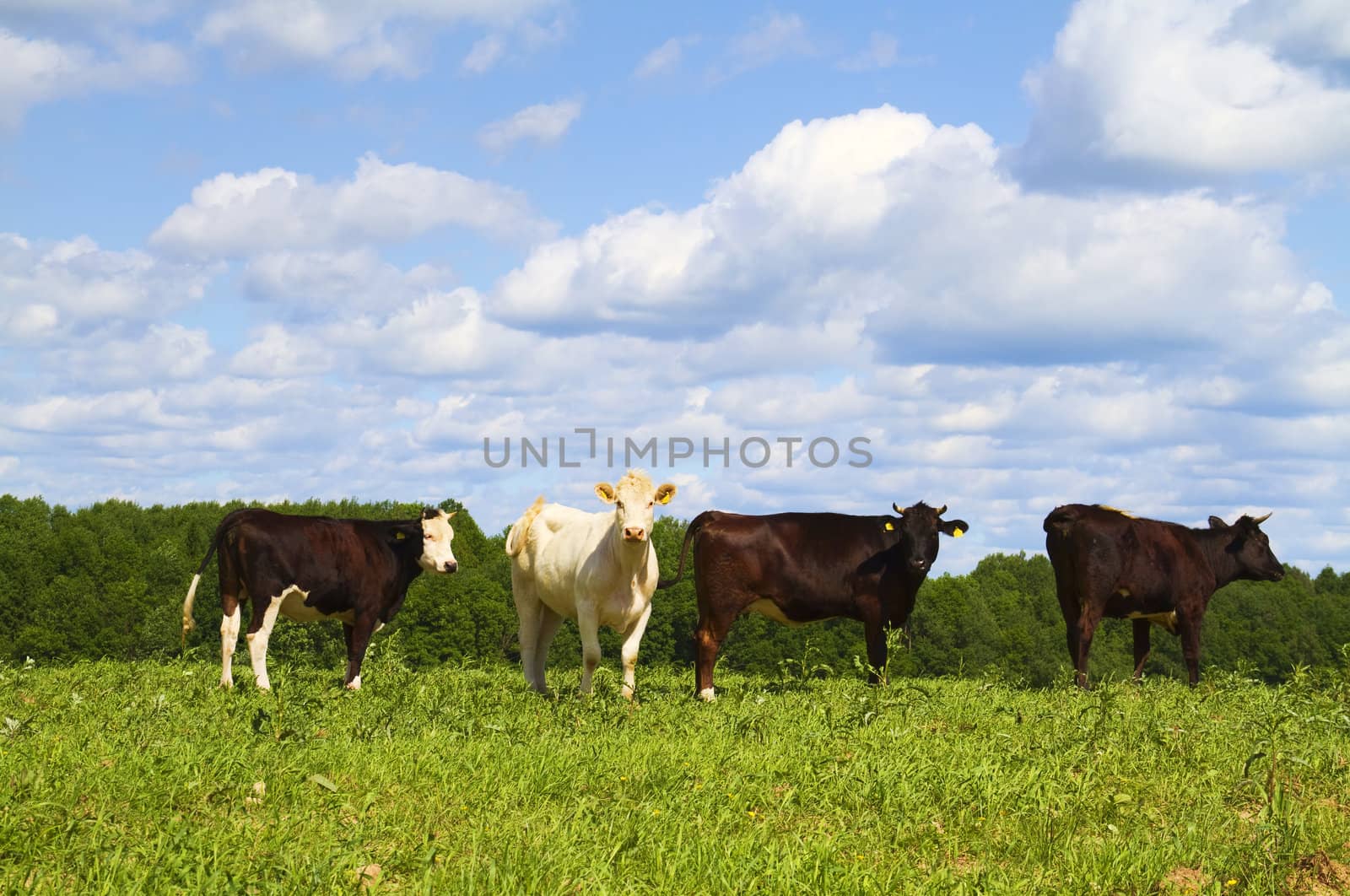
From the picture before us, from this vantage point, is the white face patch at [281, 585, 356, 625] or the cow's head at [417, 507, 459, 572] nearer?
the white face patch at [281, 585, 356, 625]

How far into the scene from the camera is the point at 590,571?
1289cm

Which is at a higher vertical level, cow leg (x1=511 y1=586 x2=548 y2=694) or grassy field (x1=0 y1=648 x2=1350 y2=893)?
cow leg (x1=511 y1=586 x2=548 y2=694)

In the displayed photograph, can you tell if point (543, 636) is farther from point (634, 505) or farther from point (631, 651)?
point (634, 505)

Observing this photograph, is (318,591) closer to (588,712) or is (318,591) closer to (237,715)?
(237,715)

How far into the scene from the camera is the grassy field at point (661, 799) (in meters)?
5.70

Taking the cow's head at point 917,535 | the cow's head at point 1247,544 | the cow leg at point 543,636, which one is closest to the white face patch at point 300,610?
the cow leg at point 543,636


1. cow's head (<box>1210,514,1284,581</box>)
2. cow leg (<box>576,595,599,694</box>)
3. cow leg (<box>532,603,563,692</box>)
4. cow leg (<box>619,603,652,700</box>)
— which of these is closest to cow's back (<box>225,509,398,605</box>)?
cow leg (<box>532,603,563,692</box>)

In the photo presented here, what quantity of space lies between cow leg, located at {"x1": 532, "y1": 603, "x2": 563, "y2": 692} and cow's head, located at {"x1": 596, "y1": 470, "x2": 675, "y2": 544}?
2.19 meters

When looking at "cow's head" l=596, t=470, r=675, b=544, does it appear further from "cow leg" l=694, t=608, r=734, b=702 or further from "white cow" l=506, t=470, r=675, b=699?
"cow leg" l=694, t=608, r=734, b=702

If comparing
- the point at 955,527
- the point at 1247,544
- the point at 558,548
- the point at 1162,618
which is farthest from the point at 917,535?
the point at 1247,544

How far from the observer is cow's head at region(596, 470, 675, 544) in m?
12.2

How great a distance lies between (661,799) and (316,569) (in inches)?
395

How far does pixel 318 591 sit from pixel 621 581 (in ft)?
17.0

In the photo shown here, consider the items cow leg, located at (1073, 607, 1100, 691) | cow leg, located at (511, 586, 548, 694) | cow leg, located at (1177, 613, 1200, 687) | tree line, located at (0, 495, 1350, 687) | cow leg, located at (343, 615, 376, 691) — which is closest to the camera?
cow leg, located at (511, 586, 548, 694)
